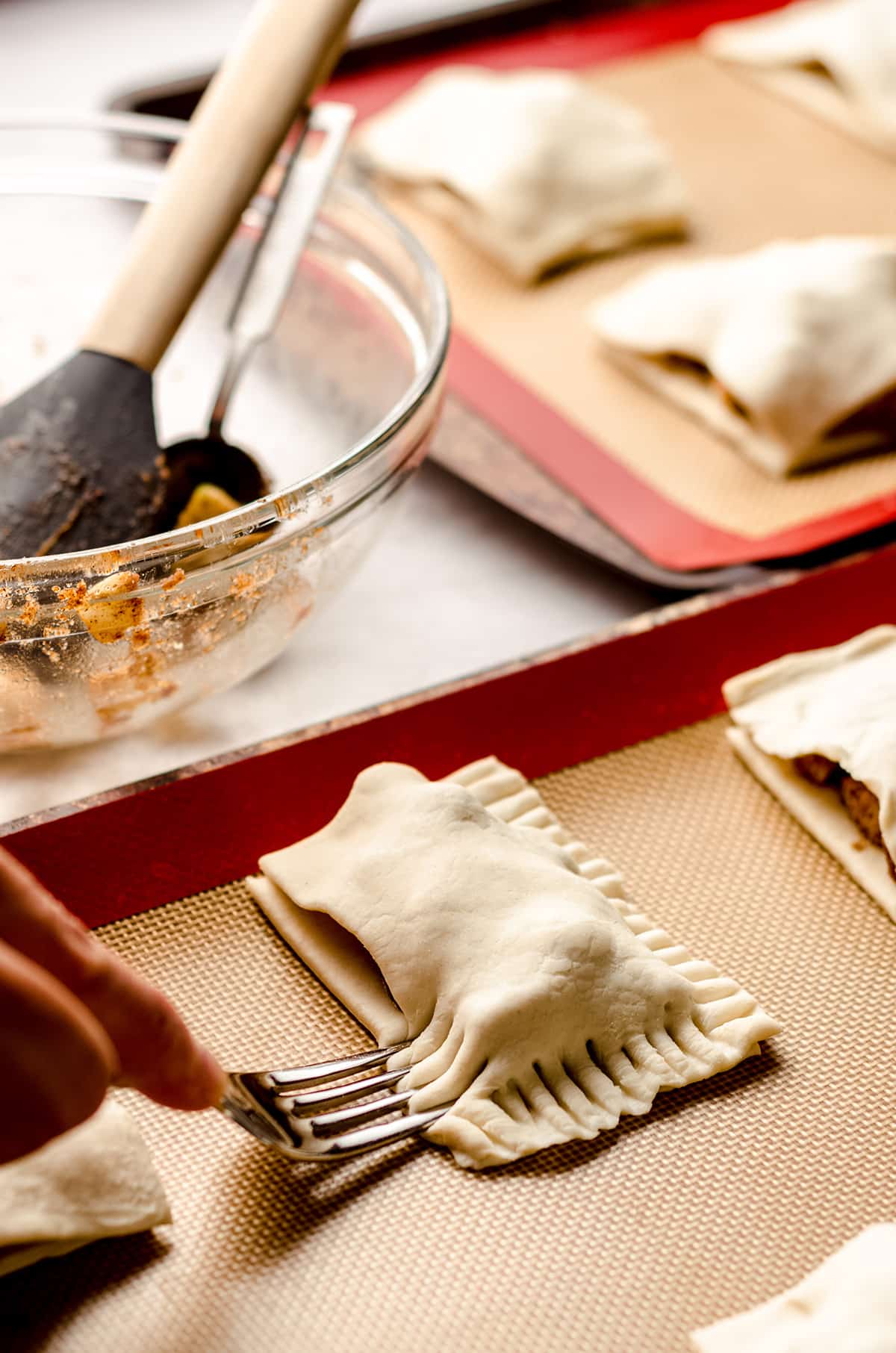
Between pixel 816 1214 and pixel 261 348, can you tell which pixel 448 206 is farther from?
pixel 816 1214

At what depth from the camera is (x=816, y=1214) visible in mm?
648

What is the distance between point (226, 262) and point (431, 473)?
11.3 inches

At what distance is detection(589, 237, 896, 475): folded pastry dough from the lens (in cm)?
122

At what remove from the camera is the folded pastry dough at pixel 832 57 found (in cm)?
167

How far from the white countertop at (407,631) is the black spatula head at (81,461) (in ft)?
0.53

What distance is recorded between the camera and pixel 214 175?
36.8 inches

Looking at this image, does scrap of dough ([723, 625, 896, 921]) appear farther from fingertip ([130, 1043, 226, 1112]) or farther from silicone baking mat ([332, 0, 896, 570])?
fingertip ([130, 1043, 226, 1112])

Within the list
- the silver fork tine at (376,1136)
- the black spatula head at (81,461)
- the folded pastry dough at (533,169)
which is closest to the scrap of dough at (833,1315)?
the silver fork tine at (376,1136)

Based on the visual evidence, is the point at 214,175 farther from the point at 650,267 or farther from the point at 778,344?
the point at 650,267

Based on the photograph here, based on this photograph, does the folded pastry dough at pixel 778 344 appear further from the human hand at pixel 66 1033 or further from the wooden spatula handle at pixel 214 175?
the human hand at pixel 66 1033

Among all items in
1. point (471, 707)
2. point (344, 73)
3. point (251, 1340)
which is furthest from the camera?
point (344, 73)

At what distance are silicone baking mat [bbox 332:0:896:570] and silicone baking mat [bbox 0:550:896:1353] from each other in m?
0.21

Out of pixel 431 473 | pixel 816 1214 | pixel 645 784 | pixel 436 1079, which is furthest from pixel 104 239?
pixel 816 1214

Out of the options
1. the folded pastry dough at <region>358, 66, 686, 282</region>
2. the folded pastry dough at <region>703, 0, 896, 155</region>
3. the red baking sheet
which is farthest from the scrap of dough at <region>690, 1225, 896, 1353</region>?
the folded pastry dough at <region>703, 0, 896, 155</region>
